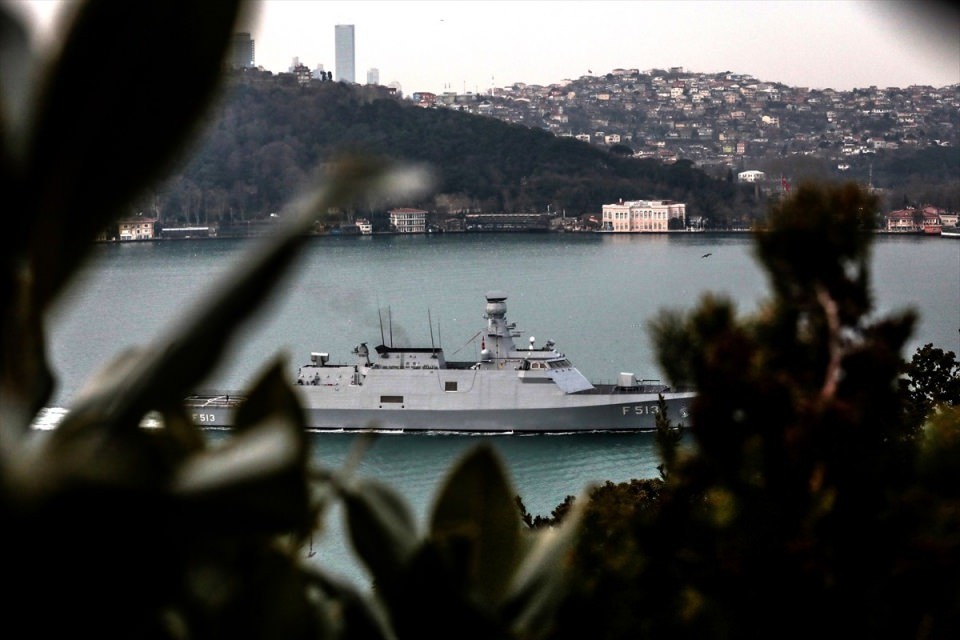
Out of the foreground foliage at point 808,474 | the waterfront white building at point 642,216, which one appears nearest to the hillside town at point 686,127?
the waterfront white building at point 642,216

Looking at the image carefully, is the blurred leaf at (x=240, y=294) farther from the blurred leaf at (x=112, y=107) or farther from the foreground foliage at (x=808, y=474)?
the foreground foliage at (x=808, y=474)

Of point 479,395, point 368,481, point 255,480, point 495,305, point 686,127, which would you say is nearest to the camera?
point 255,480

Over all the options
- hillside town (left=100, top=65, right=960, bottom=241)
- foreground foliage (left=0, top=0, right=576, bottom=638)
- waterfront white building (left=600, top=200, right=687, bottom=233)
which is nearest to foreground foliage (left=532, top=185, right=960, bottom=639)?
foreground foliage (left=0, top=0, right=576, bottom=638)

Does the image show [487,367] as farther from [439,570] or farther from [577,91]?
[577,91]

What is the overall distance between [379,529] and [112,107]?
0.92 ft

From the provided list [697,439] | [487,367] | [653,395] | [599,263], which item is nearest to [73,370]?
[487,367]

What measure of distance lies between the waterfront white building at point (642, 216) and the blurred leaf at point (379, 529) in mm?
57720

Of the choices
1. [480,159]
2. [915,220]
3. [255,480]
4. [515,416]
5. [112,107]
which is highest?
[480,159]

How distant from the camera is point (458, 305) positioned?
29.5m

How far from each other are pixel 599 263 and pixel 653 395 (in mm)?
26819

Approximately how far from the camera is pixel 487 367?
1739 centimetres

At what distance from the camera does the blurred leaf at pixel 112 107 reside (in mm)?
402

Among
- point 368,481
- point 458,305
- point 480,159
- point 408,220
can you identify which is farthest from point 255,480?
point 408,220

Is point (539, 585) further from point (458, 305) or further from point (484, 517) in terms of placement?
point (458, 305)
